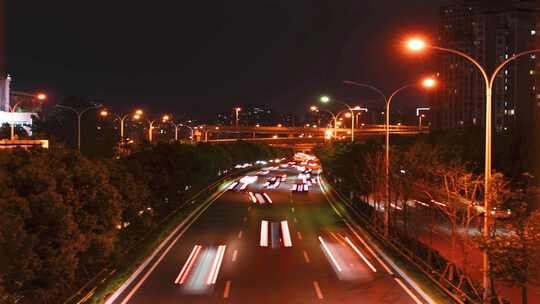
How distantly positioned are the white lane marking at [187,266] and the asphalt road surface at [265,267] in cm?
3

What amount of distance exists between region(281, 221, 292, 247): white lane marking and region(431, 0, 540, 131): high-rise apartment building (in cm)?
9109

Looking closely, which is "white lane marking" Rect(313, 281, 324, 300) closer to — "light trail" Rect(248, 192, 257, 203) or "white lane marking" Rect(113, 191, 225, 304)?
"white lane marking" Rect(113, 191, 225, 304)

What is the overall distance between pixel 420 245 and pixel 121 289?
12.0 metres

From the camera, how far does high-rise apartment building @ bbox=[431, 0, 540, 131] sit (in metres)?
130

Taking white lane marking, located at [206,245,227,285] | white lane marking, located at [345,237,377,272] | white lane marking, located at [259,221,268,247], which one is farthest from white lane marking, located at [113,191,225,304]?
white lane marking, located at [345,237,377,272]

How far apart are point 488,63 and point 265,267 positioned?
410ft

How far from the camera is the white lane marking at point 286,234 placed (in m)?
33.6

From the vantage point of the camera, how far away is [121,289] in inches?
869

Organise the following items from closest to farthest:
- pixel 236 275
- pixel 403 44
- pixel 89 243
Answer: pixel 403 44 → pixel 89 243 → pixel 236 275

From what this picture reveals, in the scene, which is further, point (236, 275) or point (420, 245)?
point (420, 245)

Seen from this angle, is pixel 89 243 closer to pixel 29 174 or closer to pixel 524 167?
pixel 29 174

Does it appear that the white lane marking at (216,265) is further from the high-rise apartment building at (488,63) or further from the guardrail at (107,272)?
the high-rise apartment building at (488,63)

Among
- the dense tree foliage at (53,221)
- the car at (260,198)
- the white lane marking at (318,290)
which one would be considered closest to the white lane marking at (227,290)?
the white lane marking at (318,290)

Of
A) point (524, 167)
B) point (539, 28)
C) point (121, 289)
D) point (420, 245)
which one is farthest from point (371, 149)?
point (539, 28)
